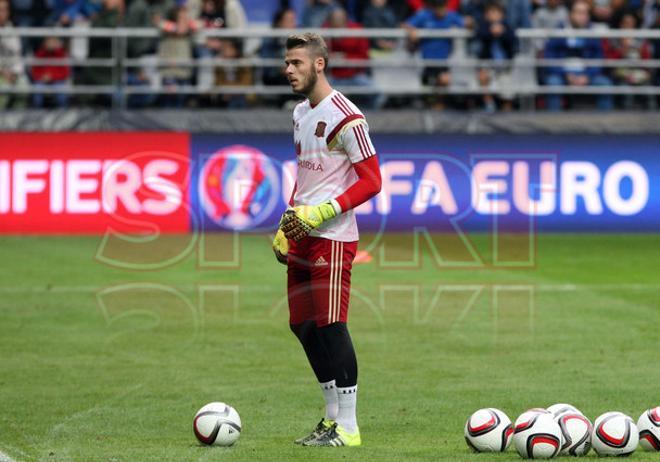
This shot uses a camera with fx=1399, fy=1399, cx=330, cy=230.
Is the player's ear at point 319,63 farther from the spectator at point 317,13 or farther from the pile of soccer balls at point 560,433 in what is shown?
the spectator at point 317,13

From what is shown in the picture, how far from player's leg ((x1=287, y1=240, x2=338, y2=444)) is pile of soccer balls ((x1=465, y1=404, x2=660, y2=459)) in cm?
92

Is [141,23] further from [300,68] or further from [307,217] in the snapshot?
[307,217]

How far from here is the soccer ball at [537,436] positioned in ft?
23.7

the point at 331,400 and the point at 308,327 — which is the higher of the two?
the point at 308,327

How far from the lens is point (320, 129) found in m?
8.02

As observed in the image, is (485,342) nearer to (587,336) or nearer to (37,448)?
(587,336)

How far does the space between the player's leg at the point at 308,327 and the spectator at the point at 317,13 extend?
48.4 ft

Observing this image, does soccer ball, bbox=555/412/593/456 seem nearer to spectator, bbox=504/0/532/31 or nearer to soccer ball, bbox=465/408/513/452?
soccer ball, bbox=465/408/513/452

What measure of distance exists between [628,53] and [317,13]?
5.22 m

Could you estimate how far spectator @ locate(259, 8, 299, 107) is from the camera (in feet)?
72.8

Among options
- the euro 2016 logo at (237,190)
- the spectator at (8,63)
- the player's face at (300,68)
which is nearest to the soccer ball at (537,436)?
the player's face at (300,68)

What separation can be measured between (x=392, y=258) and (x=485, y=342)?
6583 millimetres

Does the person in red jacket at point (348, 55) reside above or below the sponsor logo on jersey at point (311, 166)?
above

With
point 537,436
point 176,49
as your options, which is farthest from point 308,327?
point 176,49
